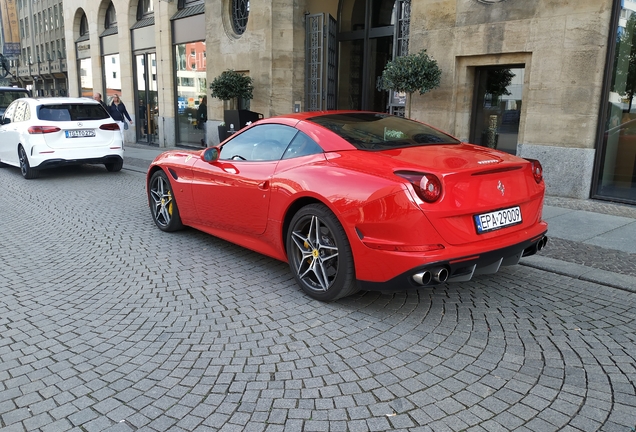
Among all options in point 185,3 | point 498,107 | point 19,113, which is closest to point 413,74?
point 498,107

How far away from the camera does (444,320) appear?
12.8ft

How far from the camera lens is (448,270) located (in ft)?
11.8

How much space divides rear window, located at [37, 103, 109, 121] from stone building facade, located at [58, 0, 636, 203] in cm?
491

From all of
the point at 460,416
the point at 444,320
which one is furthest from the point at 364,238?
the point at 460,416

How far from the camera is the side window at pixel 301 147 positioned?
4.47 metres

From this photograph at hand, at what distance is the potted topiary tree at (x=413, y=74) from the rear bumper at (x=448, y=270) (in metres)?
6.66

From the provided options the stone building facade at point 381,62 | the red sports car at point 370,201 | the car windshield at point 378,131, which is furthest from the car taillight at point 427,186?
the stone building facade at point 381,62

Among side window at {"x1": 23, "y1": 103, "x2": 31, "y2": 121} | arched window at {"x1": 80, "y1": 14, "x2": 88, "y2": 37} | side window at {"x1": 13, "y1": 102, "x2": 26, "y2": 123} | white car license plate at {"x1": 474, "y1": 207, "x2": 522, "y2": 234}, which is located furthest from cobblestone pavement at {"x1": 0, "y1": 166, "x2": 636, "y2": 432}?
arched window at {"x1": 80, "y1": 14, "x2": 88, "y2": 37}

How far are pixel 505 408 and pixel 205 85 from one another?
16664 millimetres

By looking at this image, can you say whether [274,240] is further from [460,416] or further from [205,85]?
[205,85]

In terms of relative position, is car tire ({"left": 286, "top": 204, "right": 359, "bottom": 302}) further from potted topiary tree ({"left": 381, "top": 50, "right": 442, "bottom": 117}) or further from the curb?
potted topiary tree ({"left": 381, "top": 50, "right": 442, "bottom": 117})

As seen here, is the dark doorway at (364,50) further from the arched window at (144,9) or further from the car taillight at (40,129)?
the arched window at (144,9)

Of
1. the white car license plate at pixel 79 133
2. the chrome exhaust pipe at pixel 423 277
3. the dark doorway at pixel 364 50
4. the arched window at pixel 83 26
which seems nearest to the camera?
the chrome exhaust pipe at pixel 423 277

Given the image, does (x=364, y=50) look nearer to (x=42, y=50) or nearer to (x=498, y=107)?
(x=498, y=107)
